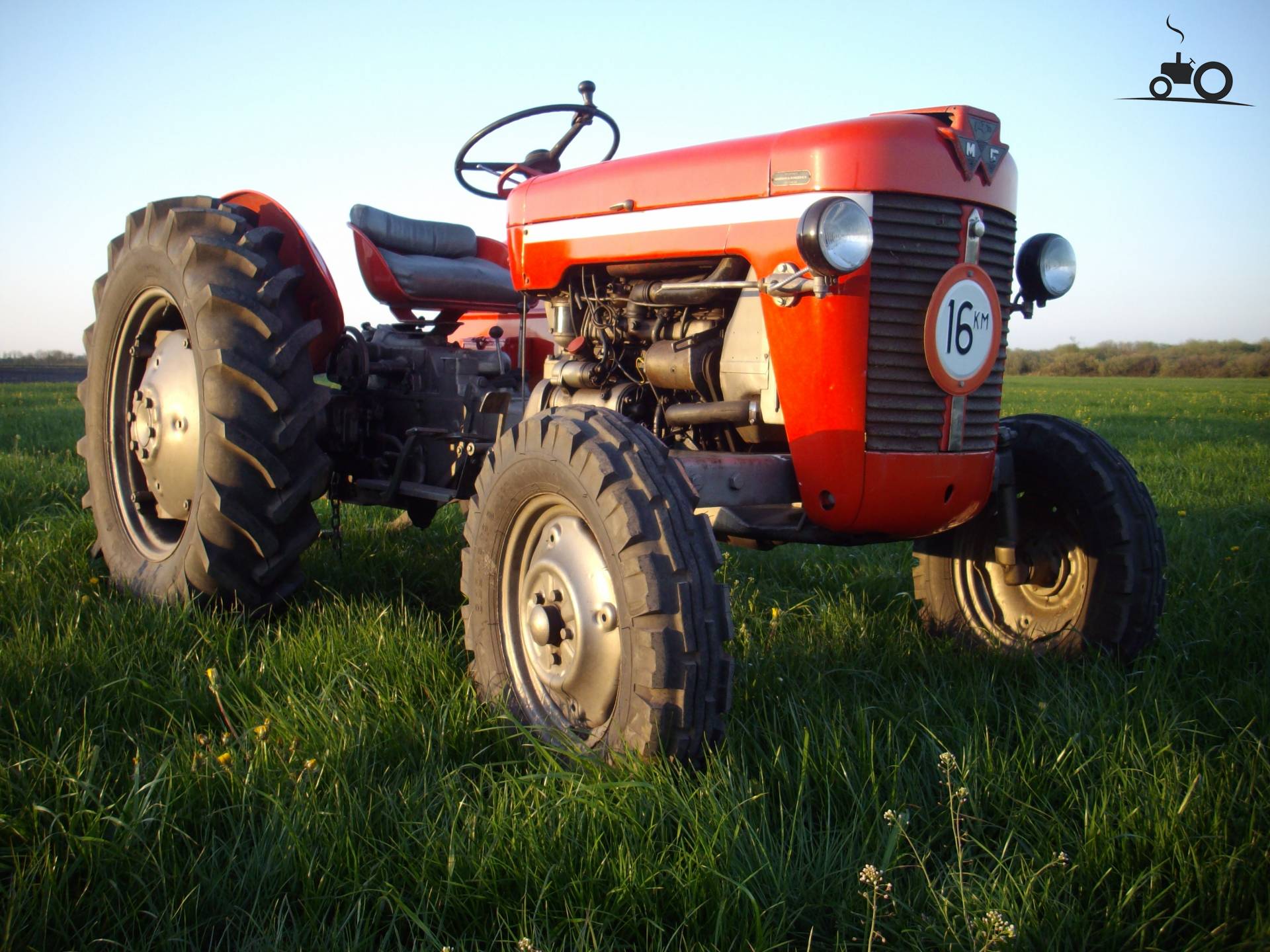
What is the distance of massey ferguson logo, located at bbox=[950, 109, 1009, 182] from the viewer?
8.50ft

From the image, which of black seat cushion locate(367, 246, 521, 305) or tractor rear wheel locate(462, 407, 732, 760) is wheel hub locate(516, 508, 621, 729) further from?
black seat cushion locate(367, 246, 521, 305)

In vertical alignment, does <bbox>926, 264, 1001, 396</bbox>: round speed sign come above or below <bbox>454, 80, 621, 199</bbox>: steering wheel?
below

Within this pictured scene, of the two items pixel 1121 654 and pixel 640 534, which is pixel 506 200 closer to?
pixel 640 534

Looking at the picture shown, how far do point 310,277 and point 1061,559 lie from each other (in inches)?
118

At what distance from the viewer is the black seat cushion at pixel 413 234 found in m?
4.65

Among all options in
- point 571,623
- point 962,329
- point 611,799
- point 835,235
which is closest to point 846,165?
point 835,235

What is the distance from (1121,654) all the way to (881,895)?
165 centimetres

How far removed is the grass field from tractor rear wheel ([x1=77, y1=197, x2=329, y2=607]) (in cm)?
25

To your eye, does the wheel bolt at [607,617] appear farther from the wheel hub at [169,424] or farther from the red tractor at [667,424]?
the wheel hub at [169,424]

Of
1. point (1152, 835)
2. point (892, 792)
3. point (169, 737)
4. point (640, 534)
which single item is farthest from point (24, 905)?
point (1152, 835)

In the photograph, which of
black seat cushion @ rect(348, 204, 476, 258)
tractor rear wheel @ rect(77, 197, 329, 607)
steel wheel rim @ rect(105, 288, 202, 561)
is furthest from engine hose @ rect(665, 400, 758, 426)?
black seat cushion @ rect(348, 204, 476, 258)

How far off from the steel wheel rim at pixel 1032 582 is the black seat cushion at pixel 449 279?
92.3 inches

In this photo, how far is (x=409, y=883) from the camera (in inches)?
72.5

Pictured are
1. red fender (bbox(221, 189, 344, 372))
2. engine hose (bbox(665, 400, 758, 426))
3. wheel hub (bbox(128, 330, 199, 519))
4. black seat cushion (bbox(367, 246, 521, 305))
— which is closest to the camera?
engine hose (bbox(665, 400, 758, 426))
